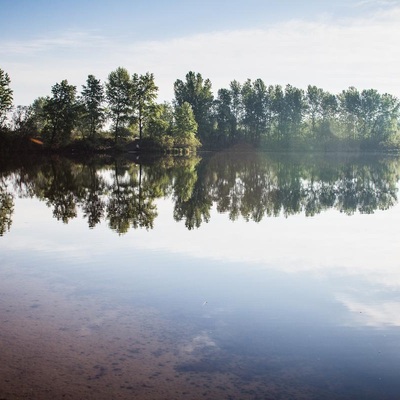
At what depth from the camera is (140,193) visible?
27.3 metres

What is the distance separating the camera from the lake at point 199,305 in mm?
6414

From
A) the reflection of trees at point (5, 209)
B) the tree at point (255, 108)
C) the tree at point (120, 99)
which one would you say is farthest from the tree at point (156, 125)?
the reflection of trees at point (5, 209)

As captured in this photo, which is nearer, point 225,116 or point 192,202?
point 192,202

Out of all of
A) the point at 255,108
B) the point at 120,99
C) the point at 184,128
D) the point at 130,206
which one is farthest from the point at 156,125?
the point at 130,206

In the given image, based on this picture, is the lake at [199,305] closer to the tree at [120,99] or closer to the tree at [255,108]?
the tree at [120,99]

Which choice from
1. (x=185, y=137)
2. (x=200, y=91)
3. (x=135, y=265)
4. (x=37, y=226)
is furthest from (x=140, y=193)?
(x=200, y=91)

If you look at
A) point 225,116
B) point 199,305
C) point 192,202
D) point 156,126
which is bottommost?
point 199,305

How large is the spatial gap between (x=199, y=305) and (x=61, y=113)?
278ft

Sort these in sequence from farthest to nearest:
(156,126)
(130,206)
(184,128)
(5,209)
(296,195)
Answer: (184,128) → (156,126) → (296,195) → (130,206) → (5,209)

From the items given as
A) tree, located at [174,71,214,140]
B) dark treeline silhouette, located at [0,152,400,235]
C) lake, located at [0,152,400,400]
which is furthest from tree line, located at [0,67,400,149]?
lake, located at [0,152,400,400]

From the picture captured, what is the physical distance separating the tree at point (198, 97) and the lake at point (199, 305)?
10825cm

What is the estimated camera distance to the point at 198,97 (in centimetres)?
12888

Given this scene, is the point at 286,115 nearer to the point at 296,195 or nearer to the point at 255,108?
the point at 255,108

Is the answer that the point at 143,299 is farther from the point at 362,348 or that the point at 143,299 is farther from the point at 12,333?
the point at 362,348
